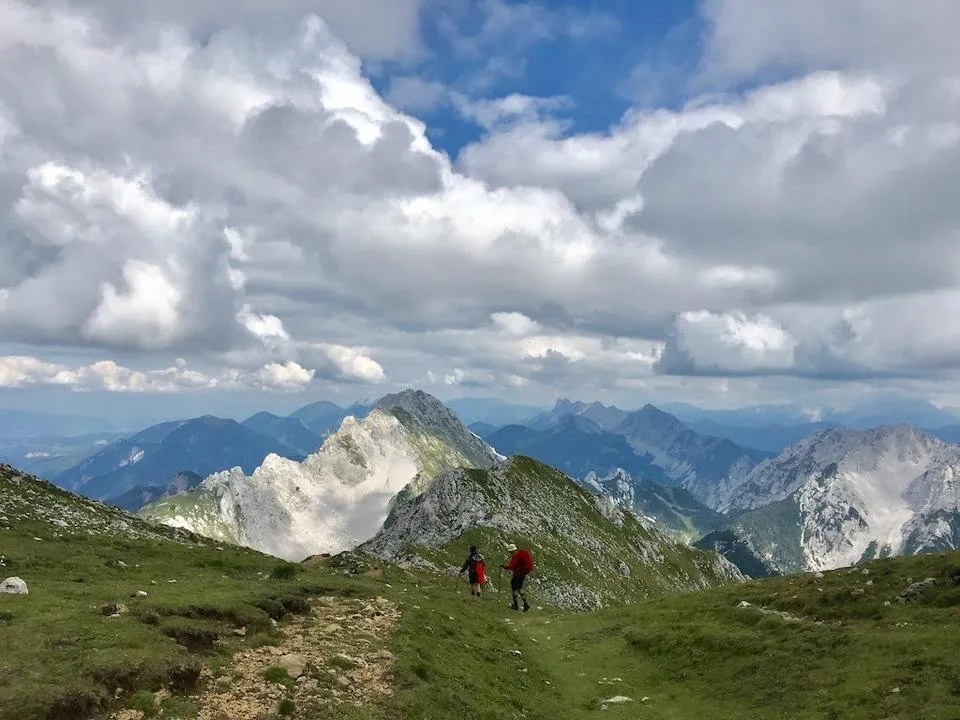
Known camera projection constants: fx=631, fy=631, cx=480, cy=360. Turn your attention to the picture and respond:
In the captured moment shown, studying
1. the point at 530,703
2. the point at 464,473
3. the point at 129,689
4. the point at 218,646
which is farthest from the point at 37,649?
the point at 464,473

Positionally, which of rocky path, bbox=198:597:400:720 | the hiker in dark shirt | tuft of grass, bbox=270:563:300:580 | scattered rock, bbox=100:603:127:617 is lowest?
the hiker in dark shirt

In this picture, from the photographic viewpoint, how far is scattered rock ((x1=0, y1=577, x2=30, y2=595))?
28500mm

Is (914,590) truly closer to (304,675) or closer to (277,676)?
(304,675)

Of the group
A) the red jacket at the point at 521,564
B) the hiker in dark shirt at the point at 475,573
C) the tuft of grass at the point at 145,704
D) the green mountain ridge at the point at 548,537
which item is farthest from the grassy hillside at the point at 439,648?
the green mountain ridge at the point at 548,537

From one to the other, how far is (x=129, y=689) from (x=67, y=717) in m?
1.99

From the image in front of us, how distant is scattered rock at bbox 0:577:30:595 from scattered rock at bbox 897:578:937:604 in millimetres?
42007

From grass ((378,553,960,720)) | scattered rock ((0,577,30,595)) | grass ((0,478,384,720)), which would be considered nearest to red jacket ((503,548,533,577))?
grass ((378,553,960,720))

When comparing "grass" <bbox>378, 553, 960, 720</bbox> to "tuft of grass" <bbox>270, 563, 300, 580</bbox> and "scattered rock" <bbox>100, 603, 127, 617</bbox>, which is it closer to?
"tuft of grass" <bbox>270, 563, 300, 580</bbox>

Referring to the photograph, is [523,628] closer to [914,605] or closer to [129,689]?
[914,605]

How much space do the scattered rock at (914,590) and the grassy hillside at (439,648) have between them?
0.32 metres

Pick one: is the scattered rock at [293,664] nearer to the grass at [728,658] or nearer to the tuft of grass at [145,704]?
the grass at [728,658]

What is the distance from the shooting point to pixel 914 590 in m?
32.0

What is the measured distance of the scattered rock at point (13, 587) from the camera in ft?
93.5

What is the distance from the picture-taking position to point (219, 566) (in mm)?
47094
